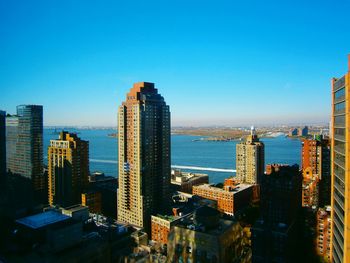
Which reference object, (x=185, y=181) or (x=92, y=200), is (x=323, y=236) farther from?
(x=185, y=181)

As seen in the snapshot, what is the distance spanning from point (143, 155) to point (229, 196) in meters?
4.94

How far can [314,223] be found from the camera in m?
10.4

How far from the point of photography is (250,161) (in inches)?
682

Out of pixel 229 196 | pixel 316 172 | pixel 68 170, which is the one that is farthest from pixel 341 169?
pixel 316 172

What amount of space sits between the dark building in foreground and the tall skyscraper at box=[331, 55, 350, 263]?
5247 mm

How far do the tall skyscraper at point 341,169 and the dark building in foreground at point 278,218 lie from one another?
525 centimetres

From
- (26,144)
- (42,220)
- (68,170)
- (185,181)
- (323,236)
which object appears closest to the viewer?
(42,220)

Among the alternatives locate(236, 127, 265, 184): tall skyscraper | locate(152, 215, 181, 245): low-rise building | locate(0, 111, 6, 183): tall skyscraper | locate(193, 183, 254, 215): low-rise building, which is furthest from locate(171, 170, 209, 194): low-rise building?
locate(0, 111, 6, 183): tall skyscraper

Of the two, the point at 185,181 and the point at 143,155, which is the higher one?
the point at 143,155

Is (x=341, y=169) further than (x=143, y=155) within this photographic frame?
No

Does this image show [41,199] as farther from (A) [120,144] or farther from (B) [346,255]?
(B) [346,255]

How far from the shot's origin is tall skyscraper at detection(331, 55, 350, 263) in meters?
3.51

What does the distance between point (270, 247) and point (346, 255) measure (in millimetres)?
6169

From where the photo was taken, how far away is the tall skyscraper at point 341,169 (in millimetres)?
3514
